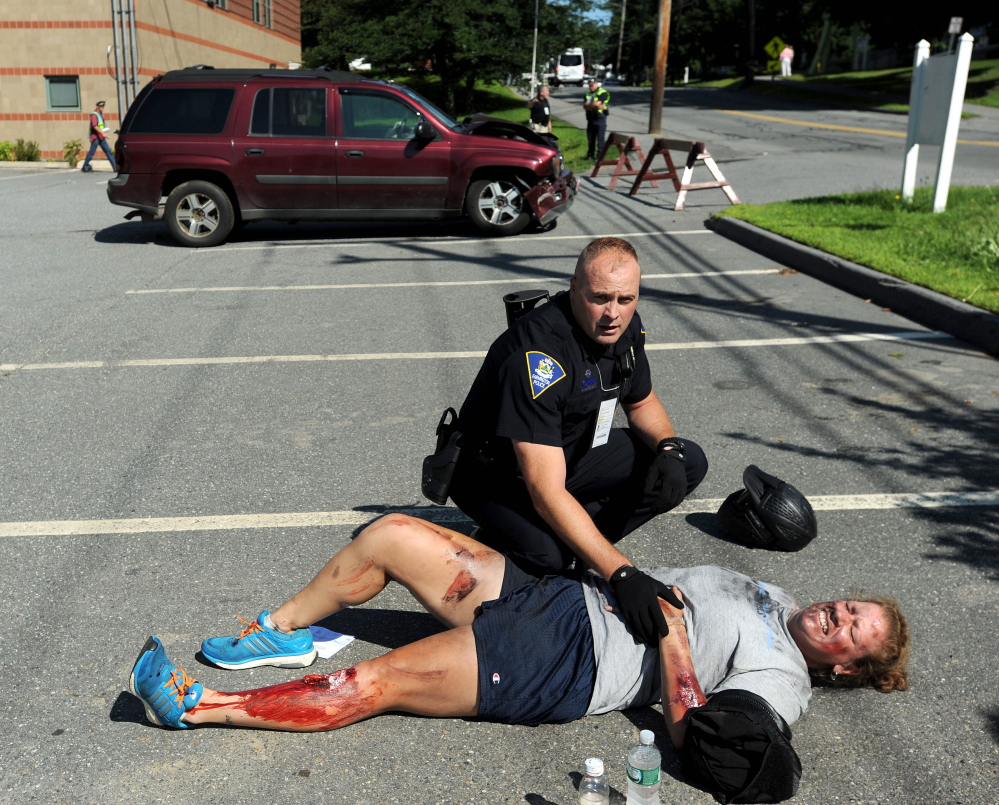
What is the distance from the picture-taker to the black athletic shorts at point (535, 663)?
3.01 metres

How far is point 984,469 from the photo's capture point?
16.5ft

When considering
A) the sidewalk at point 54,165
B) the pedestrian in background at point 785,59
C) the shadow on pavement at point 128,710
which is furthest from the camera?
the pedestrian in background at point 785,59

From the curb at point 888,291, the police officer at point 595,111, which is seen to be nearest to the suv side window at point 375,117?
the curb at point 888,291

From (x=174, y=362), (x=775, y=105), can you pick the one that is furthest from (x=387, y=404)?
(x=775, y=105)

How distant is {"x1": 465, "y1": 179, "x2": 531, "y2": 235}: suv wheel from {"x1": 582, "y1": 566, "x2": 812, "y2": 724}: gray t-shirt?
10.0 m

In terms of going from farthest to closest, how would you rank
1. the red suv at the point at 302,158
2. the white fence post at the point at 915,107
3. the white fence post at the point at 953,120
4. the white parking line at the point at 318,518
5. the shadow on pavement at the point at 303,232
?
A: the shadow on pavement at the point at 303,232 → the red suv at the point at 302,158 → the white fence post at the point at 915,107 → the white fence post at the point at 953,120 → the white parking line at the point at 318,518

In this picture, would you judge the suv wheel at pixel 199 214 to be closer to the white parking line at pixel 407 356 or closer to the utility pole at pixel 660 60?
the white parking line at pixel 407 356

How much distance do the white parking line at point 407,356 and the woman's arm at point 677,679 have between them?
432 cm

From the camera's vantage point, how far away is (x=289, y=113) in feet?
40.7

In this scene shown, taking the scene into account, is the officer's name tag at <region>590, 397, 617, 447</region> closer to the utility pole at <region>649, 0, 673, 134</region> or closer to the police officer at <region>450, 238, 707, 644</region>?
the police officer at <region>450, 238, 707, 644</region>

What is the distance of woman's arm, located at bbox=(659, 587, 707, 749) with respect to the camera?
287 centimetres

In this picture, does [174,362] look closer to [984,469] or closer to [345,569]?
[345,569]

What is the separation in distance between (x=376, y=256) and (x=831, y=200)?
6.32 meters

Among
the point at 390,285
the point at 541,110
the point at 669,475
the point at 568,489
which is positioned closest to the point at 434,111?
the point at 390,285
